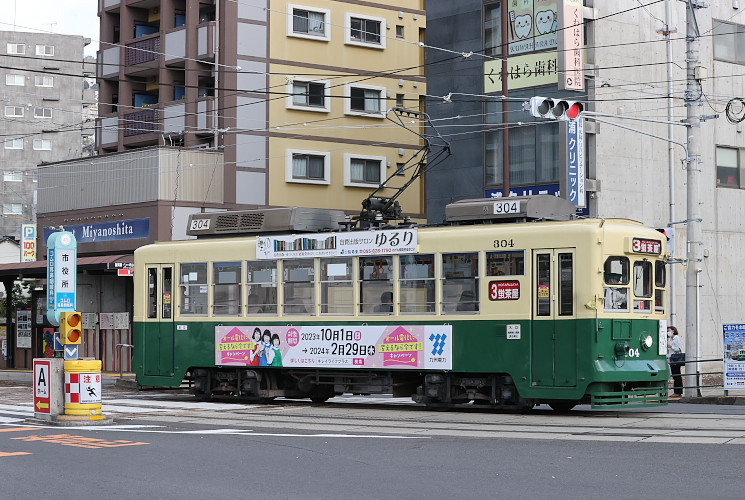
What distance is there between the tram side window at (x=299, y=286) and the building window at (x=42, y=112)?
7242 centimetres

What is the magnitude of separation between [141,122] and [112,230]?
5.76 metres

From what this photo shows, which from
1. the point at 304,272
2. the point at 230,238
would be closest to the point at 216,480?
the point at 304,272

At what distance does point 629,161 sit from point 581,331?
1828 centimetres

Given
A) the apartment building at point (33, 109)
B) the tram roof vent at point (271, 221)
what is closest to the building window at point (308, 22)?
the tram roof vent at point (271, 221)

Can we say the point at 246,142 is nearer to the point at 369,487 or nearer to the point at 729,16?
the point at 729,16

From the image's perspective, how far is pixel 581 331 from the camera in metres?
18.0

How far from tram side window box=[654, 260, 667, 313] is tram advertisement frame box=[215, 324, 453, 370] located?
131 inches

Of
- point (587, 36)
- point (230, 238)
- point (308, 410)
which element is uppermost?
point (587, 36)

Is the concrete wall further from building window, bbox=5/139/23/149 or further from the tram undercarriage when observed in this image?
the tram undercarriage

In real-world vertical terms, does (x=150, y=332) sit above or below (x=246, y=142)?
below

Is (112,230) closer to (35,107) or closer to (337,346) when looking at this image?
(337,346)

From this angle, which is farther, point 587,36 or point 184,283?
point 587,36

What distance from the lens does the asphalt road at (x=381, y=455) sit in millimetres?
10539

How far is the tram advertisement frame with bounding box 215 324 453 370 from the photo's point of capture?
19578 mm
